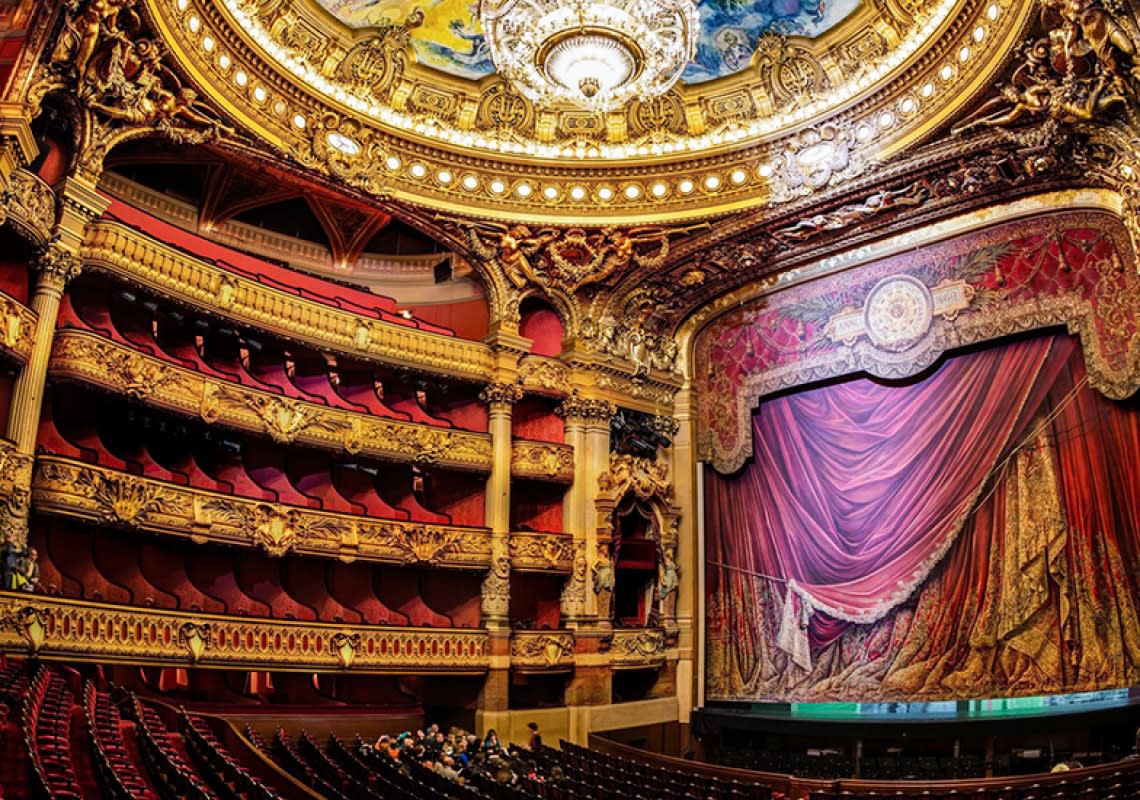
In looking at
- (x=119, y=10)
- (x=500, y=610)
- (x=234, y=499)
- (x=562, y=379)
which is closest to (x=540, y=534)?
(x=500, y=610)

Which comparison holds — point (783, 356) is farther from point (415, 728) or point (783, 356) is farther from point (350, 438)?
point (415, 728)

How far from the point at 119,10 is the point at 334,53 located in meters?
3.37

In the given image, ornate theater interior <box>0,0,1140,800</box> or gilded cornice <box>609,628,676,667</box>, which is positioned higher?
ornate theater interior <box>0,0,1140,800</box>

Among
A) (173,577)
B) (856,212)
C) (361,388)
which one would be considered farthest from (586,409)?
(173,577)

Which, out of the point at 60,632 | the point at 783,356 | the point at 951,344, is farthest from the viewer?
the point at 783,356

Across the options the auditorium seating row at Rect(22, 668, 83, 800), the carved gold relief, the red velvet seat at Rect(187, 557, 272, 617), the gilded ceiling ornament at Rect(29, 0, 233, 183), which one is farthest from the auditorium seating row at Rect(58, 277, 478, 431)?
the auditorium seating row at Rect(22, 668, 83, 800)

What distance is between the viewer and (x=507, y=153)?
13000 mm

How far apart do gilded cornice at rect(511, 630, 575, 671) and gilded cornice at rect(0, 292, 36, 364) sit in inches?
253

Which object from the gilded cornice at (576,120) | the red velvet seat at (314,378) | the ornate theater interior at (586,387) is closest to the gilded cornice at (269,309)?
the ornate theater interior at (586,387)

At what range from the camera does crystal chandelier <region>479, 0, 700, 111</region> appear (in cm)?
912

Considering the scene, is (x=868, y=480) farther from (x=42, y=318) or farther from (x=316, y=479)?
(x=42, y=318)

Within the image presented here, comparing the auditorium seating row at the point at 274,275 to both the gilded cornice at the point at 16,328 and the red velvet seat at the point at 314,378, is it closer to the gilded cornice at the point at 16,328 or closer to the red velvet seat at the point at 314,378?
the red velvet seat at the point at 314,378

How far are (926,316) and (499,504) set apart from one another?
5832mm

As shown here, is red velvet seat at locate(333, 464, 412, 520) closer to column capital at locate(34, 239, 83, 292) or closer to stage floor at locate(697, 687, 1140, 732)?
column capital at locate(34, 239, 83, 292)
